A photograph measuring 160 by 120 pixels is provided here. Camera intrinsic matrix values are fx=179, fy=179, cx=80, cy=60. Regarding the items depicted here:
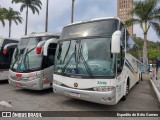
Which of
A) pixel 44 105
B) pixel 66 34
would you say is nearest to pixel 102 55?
pixel 66 34

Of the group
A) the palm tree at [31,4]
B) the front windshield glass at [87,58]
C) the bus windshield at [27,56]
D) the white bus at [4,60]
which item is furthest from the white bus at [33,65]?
the palm tree at [31,4]

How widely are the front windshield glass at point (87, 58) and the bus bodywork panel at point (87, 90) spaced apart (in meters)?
0.25

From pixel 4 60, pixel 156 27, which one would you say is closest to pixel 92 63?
pixel 4 60

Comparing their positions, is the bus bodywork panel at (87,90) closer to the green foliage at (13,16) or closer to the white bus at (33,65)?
the white bus at (33,65)

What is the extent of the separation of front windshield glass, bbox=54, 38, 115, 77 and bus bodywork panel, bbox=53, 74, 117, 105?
0.25 meters

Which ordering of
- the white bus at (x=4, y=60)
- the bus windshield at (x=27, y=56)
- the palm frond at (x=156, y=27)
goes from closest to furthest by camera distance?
the bus windshield at (x=27, y=56), the white bus at (x=4, y=60), the palm frond at (x=156, y=27)

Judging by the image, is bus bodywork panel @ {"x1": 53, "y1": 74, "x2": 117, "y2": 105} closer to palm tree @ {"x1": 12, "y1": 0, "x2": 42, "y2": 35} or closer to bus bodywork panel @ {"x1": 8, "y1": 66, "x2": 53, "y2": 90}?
bus bodywork panel @ {"x1": 8, "y1": 66, "x2": 53, "y2": 90}

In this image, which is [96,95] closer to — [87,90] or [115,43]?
[87,90]

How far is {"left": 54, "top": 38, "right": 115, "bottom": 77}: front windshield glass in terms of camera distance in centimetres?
600

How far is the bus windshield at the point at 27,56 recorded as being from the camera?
8672 mm

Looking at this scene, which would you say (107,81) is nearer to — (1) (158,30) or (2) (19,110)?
(2) (19,110)

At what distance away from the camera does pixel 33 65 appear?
8664 millimetres

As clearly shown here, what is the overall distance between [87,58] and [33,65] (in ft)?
11.3

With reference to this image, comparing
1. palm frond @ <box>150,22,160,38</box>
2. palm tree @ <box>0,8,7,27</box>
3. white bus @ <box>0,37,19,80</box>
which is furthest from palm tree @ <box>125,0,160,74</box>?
palm tree @ <box>0,8,7,27</box>
